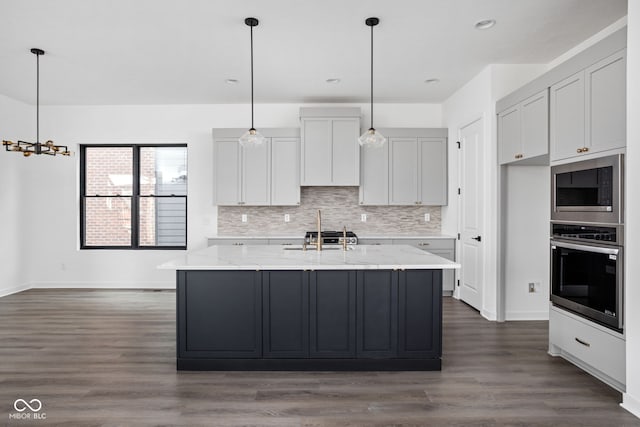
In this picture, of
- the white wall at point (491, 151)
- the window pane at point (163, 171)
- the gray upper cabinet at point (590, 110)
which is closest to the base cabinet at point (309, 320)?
the gray upper cabinet at point (590, 110)

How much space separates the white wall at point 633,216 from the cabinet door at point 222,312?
2350 millimetres

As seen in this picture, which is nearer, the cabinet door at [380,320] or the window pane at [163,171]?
the cabinet door at [380,320]

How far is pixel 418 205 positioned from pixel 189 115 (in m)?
3.70

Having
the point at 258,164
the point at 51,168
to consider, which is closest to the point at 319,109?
the point at 258,164

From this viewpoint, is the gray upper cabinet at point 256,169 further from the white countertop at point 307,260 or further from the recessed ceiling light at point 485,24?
the recessed ceiling light at point 485,24

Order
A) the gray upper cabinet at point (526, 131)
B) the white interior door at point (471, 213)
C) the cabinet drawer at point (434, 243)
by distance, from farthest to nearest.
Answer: the cabinet drawer at point (434, 243) → the white interior door at point (471, 213) → the gray upper cabinet at point (526, 131)

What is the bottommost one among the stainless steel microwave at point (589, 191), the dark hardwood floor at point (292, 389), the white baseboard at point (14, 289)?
the dark hardwood floor at point (292, 389)

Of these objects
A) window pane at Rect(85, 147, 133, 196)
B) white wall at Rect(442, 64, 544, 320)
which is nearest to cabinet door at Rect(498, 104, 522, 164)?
white wall at Rect(442, 64, 544, 320)

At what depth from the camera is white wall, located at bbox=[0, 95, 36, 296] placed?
5633 mm

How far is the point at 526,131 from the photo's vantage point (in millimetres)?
3775

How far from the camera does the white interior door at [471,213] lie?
4698 mm

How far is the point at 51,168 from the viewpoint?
6164 mm

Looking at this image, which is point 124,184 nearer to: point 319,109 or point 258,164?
point 258,164

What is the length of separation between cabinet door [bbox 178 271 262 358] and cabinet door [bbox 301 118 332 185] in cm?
287
